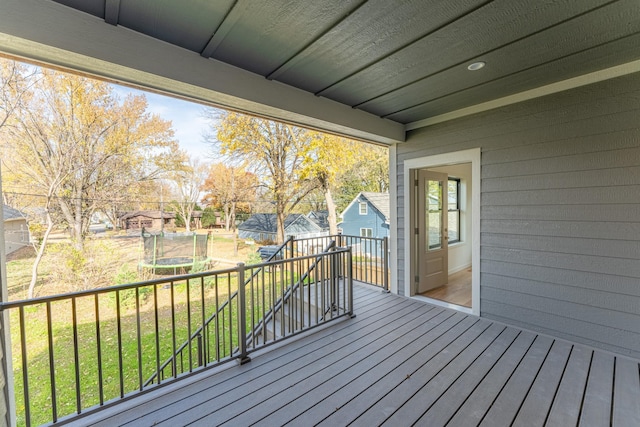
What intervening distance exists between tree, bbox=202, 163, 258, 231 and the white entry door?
21.2 feet

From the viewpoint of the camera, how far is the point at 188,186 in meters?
8.86

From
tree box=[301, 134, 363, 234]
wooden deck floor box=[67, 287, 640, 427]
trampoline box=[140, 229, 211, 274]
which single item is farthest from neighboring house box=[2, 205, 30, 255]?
tree box=[301, 134, 363, 234]

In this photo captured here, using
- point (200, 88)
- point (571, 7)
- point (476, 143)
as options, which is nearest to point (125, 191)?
point (200, 88)

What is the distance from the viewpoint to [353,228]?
42.6 ft

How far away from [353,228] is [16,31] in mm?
12170

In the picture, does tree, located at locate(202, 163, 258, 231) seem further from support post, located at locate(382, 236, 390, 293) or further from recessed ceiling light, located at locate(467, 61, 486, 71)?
recessed ceiling light, located at locate(467, 61, 486, 71)

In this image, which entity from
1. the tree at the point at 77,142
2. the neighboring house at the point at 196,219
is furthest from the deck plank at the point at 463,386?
the neighboring house at the point at 196,219

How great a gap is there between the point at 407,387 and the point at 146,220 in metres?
8.26

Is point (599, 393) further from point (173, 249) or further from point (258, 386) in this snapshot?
point (173, 249)

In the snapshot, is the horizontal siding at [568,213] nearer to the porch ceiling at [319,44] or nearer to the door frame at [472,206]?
the door frame at [472,206]

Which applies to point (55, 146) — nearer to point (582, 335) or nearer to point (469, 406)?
point (469, 406)

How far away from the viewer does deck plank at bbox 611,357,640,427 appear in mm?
1635

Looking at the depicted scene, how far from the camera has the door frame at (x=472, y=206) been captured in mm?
3270

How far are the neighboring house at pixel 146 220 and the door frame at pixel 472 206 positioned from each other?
7.12 meters
